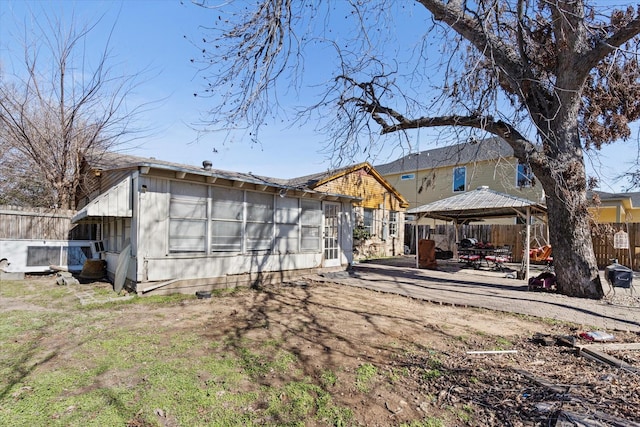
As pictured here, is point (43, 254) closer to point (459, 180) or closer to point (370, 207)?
point (370, 207)

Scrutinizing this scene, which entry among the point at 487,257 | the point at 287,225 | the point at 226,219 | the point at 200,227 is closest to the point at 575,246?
the point at 487,257

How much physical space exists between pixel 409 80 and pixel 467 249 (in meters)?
8.70

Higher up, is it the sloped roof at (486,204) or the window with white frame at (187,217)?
the sloped roof at (486,204)

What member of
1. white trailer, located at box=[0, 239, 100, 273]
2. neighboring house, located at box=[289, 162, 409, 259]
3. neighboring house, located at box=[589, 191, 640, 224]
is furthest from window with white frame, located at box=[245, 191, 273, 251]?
neighboring house, located at box=[589, 191, 640, 224]

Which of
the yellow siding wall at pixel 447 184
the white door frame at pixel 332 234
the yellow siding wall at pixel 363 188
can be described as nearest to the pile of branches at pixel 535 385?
the white door frame at pixel 332 234

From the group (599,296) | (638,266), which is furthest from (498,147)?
(638,266)

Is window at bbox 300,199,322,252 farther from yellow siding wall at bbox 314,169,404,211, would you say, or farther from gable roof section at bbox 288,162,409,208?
yellow siding wall at bbox 314,169,404,211

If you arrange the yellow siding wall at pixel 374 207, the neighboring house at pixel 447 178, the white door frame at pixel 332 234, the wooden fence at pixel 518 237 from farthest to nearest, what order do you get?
the neighboring house at pixel 447 178, the yellow siding wall at pixel 374 207, the wooden fence at pixel 518 237, the white door frame at pixel 332 234

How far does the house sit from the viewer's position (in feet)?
22.6

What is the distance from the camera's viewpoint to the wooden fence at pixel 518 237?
12.9 meters

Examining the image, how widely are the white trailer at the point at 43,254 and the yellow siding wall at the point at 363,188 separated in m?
9.60

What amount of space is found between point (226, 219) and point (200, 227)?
27.3 inches

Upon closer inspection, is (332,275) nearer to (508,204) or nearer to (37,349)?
(508,204)

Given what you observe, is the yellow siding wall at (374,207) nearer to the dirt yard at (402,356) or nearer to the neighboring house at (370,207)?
the neighboring house at (370,207)
